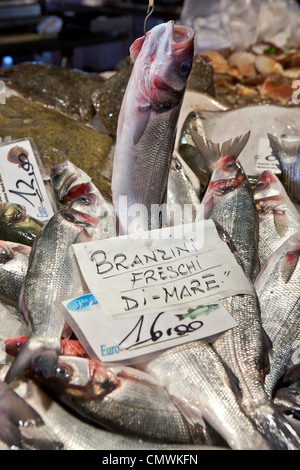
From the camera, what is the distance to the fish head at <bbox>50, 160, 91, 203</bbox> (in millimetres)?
2246

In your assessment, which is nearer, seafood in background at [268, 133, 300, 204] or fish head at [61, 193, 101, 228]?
fish head at [61, 193, 101, 228]

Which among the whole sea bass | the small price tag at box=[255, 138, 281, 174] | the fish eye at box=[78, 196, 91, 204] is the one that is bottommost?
the small price tag at box=[255, 138, 281, 174]

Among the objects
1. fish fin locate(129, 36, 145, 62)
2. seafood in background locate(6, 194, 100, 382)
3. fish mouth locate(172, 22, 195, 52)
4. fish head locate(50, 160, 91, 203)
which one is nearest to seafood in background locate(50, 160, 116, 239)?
fish head locate(50, 160, 91, 203)

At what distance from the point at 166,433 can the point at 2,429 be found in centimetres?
49

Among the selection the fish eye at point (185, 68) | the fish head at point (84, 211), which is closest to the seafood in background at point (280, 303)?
the fish head at point (84, 211)

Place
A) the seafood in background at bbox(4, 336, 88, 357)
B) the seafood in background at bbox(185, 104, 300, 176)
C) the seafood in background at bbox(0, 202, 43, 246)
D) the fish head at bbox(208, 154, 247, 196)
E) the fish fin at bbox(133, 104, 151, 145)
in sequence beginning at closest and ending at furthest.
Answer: the seafood in background at bbox(4, 336, 88, 357)
the fish fin at bbox(133, 104, 151, 145)
the seafood in background at bbox(0, 202, 43, 246)
the fish head at bbox(208, 154, 247, 196)
the seafood in background at bbox(185, 104, 300, 176)

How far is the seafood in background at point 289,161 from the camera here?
2.59 metres

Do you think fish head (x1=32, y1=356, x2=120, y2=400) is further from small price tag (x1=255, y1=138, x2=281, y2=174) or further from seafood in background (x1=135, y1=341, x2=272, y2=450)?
small price tag (x1=255, y1=138, x2=281, y2=174)

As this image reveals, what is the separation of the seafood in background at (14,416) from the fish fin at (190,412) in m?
0.42

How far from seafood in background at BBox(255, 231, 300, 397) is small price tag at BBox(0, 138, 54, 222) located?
1.15 meters

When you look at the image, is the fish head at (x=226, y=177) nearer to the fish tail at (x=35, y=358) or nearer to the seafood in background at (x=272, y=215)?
the seafood in background at (x=272, y=215)

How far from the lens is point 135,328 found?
1.63m

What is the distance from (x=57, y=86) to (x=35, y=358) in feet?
8.82
